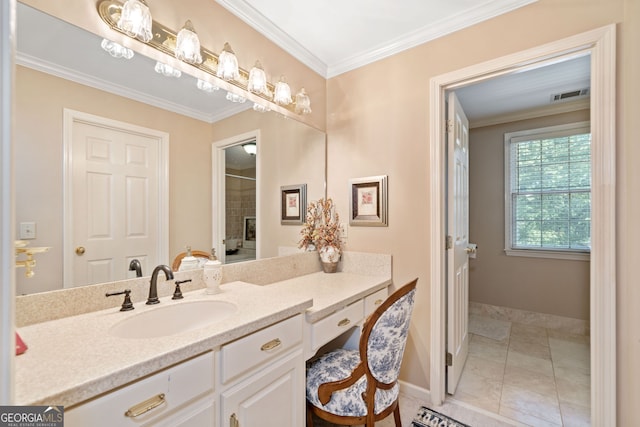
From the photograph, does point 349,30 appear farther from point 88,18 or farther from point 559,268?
point 559,268

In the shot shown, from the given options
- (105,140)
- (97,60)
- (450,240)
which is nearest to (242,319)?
(105,140)

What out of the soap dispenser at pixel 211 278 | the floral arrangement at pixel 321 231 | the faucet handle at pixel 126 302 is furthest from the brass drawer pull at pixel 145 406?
the floral arrangement at pixel 321 231

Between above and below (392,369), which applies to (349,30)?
above

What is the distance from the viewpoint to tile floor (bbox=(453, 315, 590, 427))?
72.2 inches

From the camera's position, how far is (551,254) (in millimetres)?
3123

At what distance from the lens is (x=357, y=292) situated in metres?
1.69

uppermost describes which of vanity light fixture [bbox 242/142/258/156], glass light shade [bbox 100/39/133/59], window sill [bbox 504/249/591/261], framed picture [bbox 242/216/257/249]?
glass light shade [bbox 100/39/133/59]

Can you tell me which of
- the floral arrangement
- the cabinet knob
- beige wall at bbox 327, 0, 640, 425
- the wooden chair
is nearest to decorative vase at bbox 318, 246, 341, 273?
the floral arrangement

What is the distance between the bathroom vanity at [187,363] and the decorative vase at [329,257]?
0.62m

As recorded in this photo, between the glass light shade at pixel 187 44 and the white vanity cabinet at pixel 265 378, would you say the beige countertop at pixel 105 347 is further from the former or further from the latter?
the glass light shade at pixel 187 44

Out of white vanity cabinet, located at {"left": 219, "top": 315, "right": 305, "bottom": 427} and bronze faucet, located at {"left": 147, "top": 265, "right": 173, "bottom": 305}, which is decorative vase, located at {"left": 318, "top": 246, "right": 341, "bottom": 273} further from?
bronze faucet, located at {"left": 147, "top": 265, "right": 173, "bottom": 305}

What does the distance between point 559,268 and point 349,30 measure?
3283 mm

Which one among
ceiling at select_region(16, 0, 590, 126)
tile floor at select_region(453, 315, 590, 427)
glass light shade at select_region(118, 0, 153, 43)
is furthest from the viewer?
tile floor at select_region(453, 315, 590, 427)

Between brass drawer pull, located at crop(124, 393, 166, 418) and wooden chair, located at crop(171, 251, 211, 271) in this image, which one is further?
wooden chair, located at crop(171, 251, 211, 271)
